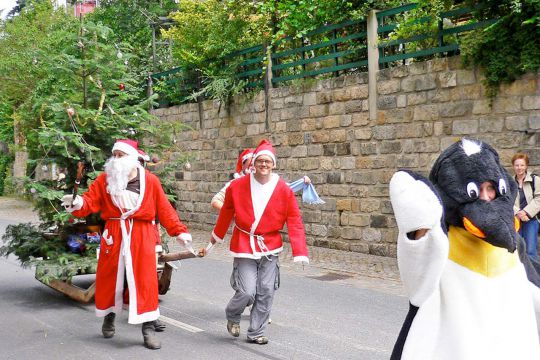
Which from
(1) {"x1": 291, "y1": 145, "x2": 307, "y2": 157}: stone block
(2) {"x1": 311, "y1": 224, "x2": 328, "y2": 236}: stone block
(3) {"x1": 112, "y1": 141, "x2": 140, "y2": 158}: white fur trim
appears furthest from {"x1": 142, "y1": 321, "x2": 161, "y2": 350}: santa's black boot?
(1) {"x1": 291, "y1": 145, "x2": 307, "y2": 157}: stone block

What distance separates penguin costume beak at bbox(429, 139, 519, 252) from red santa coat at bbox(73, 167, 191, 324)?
Result: 3.86 metres

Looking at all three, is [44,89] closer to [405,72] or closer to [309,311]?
[309,311]

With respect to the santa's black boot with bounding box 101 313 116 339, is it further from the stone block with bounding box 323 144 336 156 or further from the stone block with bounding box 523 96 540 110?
the stone block with bounding box 323 144 336 156

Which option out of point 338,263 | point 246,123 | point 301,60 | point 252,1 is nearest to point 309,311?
point 338,263

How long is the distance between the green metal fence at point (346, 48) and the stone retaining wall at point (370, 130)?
28 centimetres

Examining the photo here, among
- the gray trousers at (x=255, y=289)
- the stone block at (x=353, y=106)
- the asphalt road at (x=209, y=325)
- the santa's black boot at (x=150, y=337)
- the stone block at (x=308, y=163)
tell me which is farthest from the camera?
the stone block at (x=308, y=163)

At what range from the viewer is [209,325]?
755cm

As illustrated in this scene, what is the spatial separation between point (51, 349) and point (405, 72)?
733 cm

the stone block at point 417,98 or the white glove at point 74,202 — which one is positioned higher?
the stone block at point 417,98

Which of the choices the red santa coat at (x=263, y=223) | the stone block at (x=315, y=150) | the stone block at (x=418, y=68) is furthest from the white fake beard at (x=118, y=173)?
the stone block at (x=315, y=150)

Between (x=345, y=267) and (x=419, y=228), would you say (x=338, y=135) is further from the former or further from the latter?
(x=419, y=228)

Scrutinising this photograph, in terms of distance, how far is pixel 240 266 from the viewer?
6859 millimetres

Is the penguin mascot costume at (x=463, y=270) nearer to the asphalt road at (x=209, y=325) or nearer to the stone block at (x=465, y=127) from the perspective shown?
the asphalt road at (x=209, y=325)

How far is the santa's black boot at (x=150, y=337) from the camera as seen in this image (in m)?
6.61
